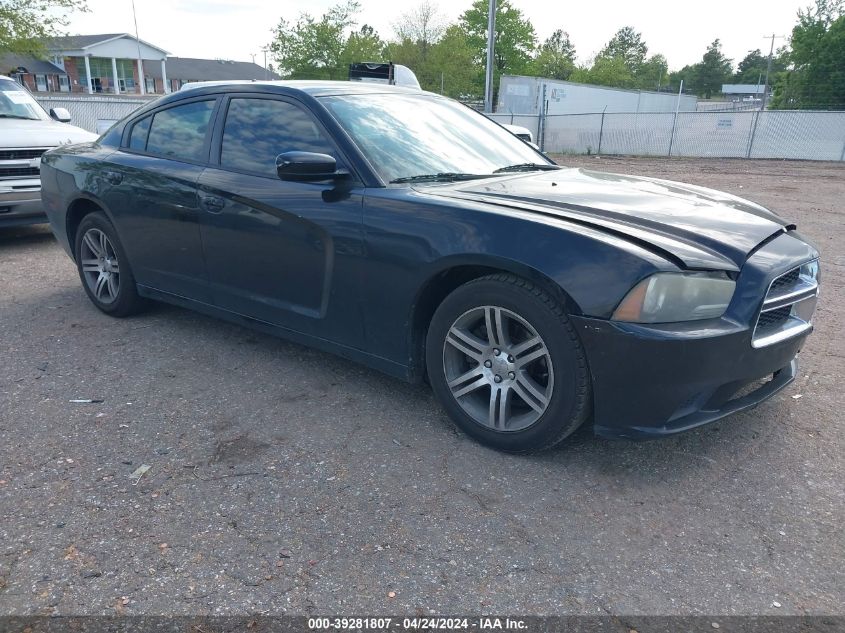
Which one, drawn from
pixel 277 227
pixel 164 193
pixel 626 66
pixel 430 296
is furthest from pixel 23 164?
pixel 626 66

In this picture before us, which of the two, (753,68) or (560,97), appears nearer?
(560,97)

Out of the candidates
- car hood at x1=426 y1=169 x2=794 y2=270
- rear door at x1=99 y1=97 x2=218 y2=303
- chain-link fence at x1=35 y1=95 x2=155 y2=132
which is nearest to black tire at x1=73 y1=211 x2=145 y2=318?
rear door at x1=99 y1=97 x2=218 y2=303

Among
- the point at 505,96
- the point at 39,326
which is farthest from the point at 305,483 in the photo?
the point at 505,96

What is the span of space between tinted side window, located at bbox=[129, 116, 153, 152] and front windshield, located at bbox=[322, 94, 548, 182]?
1.63 m

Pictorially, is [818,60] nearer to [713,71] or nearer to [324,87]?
[324,87]

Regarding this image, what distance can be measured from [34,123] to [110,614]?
25.5ft

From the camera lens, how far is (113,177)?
460cm

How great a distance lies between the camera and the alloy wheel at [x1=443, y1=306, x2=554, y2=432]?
2.89 meters

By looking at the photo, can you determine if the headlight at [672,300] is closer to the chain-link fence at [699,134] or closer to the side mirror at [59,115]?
the side mirror at [59,115]

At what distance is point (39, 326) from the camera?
4848 mm

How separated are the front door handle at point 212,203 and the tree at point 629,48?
367 ft

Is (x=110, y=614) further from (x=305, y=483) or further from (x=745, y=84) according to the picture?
(x=745, y=84)

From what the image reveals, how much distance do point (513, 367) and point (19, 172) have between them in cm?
658

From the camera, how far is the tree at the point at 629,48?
351 feet
